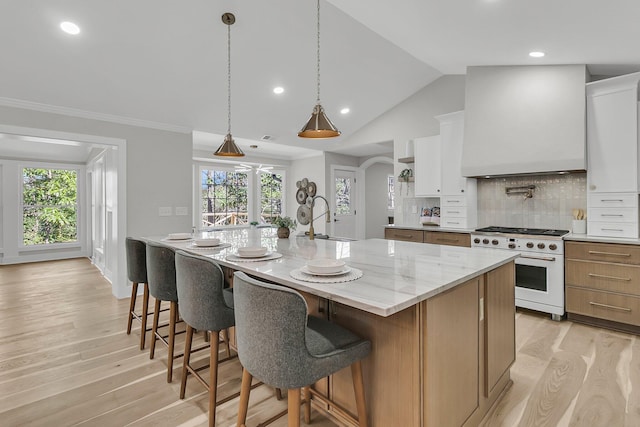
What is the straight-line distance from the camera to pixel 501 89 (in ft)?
12.3

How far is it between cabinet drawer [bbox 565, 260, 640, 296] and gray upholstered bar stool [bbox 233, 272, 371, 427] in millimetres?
2910

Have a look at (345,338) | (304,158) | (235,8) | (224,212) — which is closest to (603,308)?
(345,338)

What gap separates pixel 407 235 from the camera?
15.1 feet

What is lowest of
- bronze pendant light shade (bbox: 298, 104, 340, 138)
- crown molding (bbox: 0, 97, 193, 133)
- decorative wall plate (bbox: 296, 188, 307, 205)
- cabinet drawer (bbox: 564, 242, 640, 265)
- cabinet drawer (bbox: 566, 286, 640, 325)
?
cabinet drawer (bbox: 566, 286, 640, 325)

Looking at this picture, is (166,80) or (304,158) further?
(304,158)

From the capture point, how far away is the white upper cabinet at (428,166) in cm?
463

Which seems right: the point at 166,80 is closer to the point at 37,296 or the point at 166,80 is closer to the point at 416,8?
the point at 416,8

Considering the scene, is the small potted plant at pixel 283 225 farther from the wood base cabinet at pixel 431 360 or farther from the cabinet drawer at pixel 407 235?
the cabinet drawer at pixel 407 235

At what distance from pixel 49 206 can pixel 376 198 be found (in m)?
7.35

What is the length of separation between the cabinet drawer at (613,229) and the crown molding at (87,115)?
17.0 feet

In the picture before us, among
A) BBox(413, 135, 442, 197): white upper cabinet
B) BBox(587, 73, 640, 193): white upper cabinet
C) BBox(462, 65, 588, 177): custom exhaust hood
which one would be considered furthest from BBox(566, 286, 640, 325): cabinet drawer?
BBox(413, 135, 442, 197): white upper cabinet

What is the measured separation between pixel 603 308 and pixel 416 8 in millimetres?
3258

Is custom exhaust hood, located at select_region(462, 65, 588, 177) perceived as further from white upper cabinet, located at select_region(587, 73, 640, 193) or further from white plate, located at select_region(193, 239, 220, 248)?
white plate, located at select_region(193, 239, 220, 248)

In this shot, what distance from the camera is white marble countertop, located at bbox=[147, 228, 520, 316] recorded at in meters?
1.20
